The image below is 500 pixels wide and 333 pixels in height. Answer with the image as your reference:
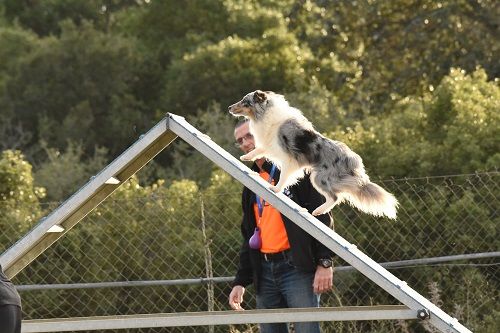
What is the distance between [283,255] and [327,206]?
1.45 ft

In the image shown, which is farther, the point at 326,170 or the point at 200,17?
the point at 200,17

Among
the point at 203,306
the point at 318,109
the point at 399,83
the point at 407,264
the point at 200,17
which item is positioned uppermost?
the point at 200,17

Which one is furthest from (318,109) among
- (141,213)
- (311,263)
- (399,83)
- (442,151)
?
(311,263)

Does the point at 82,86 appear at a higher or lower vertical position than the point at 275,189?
higher

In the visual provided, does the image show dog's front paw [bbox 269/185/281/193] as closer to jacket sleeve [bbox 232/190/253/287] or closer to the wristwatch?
the wristwatch

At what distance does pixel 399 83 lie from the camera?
22047mm

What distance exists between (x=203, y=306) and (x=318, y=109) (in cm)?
829

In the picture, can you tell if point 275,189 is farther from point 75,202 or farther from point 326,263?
point 75,202

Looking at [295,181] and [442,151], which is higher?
[442,151]

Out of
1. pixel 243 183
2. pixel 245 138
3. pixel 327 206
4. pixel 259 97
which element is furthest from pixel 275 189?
pixel 245 138

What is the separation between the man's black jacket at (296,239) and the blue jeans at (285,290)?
62 mm

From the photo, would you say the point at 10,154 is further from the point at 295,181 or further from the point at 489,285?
the point at 295,181

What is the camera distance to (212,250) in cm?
991

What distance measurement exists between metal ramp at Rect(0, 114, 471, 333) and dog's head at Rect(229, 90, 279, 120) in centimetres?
60
